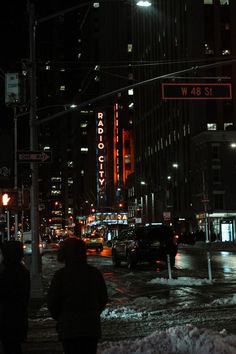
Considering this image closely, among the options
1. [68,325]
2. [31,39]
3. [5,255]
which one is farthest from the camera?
[31,39]

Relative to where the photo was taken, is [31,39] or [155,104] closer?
[31,39]

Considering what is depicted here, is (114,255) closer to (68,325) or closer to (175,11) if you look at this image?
(68,325)

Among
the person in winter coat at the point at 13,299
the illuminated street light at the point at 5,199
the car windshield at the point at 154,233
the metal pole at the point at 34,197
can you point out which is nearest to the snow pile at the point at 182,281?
the metal pole at the point at 34,197

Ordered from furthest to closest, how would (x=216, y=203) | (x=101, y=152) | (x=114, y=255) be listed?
1. (x=101, y=152)
2. (x=216, y=203)
3. (x=114, y=255)

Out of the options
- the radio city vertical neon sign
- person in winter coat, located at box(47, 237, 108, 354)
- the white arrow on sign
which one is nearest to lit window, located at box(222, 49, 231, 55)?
the radio city vertical neon sign

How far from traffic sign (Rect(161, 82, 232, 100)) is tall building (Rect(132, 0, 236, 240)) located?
4198 centimetres

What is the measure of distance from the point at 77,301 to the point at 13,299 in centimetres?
132

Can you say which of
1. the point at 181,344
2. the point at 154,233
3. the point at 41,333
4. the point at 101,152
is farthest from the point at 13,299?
the point at 101,152

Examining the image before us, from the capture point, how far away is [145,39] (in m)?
105

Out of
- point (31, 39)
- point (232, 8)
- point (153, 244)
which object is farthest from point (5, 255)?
point (232, 8)

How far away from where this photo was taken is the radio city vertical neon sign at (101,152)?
121675 millimetres

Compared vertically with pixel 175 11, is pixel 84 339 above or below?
below

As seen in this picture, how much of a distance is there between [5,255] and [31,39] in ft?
44.1

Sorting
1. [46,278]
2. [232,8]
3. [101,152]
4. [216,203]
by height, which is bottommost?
[46,278]
